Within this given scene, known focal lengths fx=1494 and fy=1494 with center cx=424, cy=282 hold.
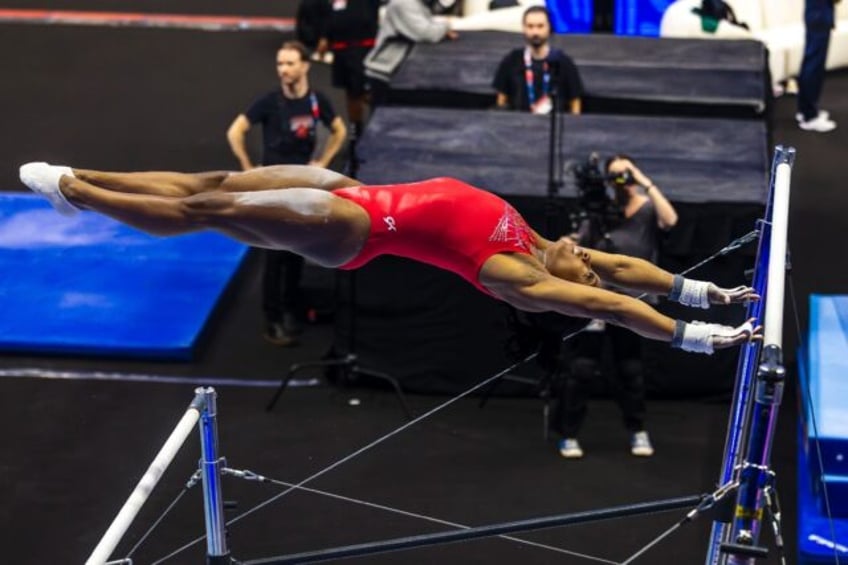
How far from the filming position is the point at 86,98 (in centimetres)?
1442

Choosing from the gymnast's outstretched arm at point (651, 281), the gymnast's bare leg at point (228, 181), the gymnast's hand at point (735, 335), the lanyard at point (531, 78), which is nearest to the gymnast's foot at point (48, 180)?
the gymnast's bare leg at point (228, 181)

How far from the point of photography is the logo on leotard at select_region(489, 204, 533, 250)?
5.43 metres

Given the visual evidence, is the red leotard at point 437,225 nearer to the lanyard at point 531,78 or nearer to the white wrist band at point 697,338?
the white wrist band at point 697,338

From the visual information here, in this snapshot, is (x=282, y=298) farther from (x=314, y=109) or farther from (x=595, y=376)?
(x=595, y=376)

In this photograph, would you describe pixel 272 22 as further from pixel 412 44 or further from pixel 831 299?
pixel 831 299

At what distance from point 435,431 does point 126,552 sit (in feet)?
6.58

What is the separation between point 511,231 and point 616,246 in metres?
2.35

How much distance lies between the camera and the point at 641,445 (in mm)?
8031

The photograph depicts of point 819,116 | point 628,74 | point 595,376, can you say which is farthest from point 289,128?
point 819,116

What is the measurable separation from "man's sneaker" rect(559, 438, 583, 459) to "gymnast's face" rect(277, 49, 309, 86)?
2.73 meters

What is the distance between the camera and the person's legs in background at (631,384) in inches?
313

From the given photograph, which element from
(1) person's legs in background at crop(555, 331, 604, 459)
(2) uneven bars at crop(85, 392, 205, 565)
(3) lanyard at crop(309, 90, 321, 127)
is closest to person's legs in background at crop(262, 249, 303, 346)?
(3) lanyard at crop(309, 90, 321, 127)

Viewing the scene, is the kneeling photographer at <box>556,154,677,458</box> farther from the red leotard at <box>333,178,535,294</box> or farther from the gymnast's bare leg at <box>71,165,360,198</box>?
the gymnast's bare leg at <box>71,165,360,198</box>

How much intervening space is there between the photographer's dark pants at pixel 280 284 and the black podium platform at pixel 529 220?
662 mm
